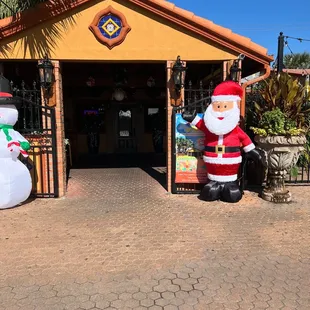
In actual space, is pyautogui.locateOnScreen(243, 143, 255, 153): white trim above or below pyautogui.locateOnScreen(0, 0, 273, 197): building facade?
below

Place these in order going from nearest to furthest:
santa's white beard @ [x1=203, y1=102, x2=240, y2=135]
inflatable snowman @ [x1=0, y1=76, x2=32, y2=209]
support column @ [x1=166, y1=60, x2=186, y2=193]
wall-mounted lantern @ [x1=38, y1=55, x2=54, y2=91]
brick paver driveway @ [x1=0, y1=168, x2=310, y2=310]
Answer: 1. brick paver driveway @ [x1=0, y1=168, x2=310, y2=310]
2. inflatable snowman @ [x1=0, y1=76, x2=32, y2=209]
3. santa's white beard @ [x1=203, y1=102, x2=240, y2=135]
4. wall-mounted lantern @ [x1=38, y1=55, x2=54, y2=91]
5. support column @ [x1=166, y1=60, x2=186, y2=193]

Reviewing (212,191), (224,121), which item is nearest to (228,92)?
(224,121)

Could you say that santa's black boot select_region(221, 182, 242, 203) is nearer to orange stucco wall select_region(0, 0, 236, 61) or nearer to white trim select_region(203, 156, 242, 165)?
white trim select_region(203, 156, 242, 165)

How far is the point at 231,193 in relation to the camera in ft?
20.4

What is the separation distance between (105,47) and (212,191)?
3.64 metres

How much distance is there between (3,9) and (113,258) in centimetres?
590

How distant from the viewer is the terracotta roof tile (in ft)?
20.2

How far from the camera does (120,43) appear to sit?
6.52 metres

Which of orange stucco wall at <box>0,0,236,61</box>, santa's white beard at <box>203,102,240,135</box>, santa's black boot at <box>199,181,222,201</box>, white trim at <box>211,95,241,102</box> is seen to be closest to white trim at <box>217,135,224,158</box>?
santa's white beard at <box>203,102,240,135</box>

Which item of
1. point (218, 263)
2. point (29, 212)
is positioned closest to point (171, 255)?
point (218, 263)

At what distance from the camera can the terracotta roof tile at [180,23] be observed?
6152mm

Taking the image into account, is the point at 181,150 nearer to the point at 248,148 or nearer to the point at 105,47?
the point at 248,148

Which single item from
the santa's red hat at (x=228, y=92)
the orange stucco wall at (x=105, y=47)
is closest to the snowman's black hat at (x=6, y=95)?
the orange stucco wall at (x=105, y=47)

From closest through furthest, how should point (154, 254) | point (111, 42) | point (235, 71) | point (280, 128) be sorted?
point (154, 254) < point (280, 128) < point (111, 42) < point (235, 71)
